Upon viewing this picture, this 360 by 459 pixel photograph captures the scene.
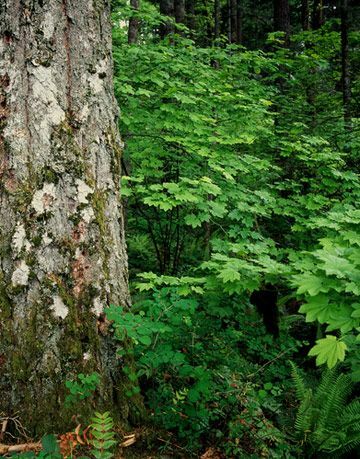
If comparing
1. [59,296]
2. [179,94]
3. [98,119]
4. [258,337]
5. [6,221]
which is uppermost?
[179,94]

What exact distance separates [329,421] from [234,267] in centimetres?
171

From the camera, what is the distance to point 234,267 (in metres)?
2.81

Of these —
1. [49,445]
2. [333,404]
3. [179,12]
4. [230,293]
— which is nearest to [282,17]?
[179,12]

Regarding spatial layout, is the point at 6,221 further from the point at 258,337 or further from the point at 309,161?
the point at 309,161

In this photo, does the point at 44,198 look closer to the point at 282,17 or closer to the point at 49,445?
the point at 49,445

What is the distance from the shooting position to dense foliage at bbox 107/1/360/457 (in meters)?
2.30

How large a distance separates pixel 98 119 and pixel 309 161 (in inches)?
152

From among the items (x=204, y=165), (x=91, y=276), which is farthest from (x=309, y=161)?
(x=91, y=276)

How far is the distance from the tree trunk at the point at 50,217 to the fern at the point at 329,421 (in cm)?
178

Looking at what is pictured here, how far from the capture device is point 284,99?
A: 22.5ft

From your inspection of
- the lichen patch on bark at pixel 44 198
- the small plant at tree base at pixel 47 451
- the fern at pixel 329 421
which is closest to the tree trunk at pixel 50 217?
the lichen patch on bark at pixel 44 198

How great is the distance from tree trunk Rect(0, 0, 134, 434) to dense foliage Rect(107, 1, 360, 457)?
0.24m

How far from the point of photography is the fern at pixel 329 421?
3.12 metres

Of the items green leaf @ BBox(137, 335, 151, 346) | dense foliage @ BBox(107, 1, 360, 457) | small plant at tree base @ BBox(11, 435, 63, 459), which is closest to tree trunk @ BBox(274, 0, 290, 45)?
dense foliage @ BBox(107, 1, 360, 457)
